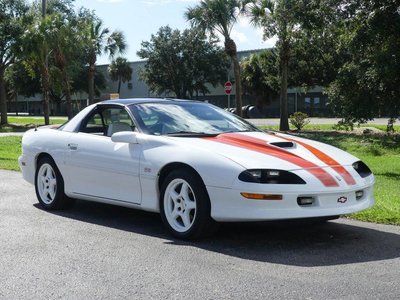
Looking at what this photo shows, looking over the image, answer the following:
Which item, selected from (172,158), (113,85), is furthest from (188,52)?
(172,158)

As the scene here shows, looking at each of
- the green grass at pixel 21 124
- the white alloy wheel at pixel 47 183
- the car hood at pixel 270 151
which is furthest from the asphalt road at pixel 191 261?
the green grass at pixel 21 124

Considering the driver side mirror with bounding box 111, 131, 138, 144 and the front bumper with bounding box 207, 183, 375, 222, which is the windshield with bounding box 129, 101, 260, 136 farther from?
the front bumper with bounding box 207, 183, 375, 222

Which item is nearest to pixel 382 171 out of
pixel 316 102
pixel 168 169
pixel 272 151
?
pixel 272 151

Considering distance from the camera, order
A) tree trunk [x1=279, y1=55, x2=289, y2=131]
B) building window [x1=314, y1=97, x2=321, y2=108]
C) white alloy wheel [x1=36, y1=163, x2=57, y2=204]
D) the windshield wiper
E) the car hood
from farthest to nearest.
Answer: building window [x1=314, y1=97, x2=321, y2=108]
tree trunk [x1=279, y1=55, x2=289, y2=131]
white alloy wheel [x1=36, y1=163, x2=57, y2=204]
the windshield wiper
the car hood

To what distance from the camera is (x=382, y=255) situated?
16.6 feet

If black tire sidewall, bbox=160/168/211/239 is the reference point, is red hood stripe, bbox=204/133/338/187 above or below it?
above

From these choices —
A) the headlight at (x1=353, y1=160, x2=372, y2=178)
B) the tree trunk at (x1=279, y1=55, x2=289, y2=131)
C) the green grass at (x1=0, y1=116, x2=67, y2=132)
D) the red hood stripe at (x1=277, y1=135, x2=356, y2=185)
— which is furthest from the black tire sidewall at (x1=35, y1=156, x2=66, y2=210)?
the green grass at (x1=0, y1=116, x2=67, y2=132)

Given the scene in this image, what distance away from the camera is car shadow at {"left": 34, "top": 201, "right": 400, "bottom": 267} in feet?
16.5

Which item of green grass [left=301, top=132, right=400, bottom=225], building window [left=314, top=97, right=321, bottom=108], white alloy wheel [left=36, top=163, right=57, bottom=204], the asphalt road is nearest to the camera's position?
the asphalt road

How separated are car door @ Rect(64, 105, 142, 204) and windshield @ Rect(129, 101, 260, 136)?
0.23 meters

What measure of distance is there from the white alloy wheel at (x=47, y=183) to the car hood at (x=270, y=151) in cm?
234

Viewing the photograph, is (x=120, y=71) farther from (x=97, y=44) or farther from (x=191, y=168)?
(x=191, y=168)

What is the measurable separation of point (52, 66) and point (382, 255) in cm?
3868

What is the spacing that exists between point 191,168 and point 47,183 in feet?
8.95
